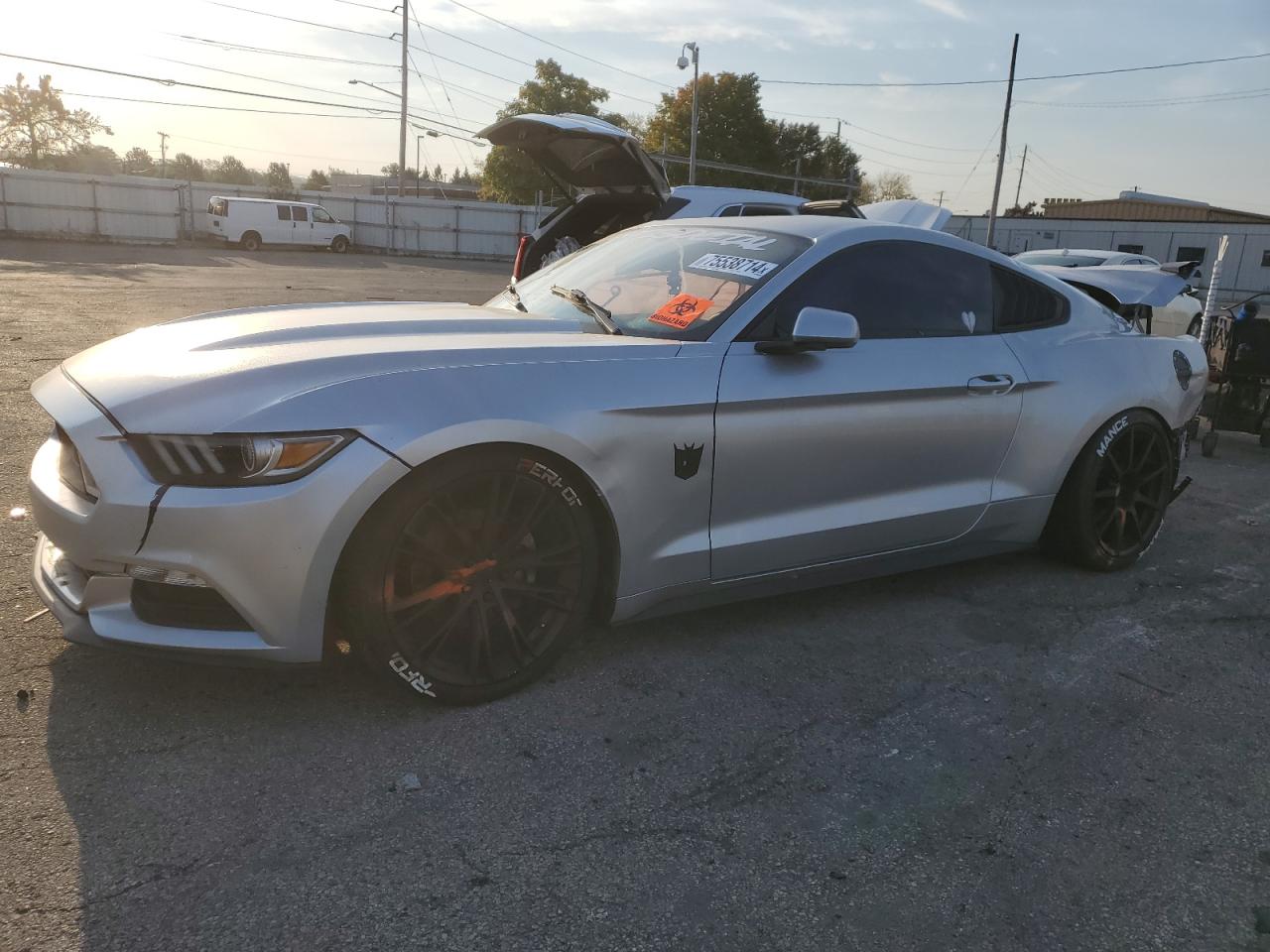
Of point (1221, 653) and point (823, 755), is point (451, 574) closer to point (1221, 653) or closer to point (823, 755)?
point (823, 755)

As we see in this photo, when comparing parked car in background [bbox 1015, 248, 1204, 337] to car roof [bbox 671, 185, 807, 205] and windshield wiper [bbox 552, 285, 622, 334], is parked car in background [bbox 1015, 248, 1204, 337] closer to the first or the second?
car roof [bbox 671, 185, 807, 205]

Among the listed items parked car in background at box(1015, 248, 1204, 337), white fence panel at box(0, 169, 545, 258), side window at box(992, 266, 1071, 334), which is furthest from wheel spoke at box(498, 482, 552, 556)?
white fence panel at box(0, 169, 545, 258)

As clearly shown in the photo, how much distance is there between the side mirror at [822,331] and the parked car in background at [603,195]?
3354mm

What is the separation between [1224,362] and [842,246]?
564 centimetres

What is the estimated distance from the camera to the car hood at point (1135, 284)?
17.7 feet

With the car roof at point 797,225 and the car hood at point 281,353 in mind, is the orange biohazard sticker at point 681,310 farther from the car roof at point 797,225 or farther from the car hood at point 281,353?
the car roof at point 797,225

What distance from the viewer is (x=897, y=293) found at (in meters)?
3.61

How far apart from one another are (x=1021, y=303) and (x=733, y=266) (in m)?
1.40

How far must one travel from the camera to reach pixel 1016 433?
12.5 feet

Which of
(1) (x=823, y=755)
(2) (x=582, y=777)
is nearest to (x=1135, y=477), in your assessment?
(1) (x=823, y=755)

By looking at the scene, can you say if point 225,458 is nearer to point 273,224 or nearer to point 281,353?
point 281,353

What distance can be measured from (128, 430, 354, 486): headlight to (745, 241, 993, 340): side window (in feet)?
Result: 5.01

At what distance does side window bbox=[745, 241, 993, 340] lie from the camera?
3.32 meters

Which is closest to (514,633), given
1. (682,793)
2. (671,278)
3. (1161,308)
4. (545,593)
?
(545,593)
